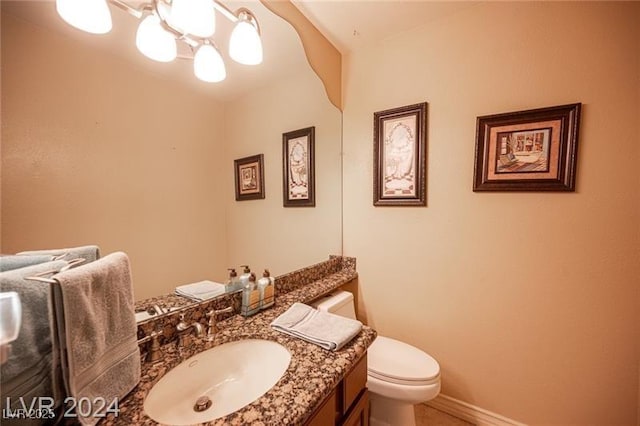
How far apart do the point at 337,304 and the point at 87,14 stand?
1.55 meters

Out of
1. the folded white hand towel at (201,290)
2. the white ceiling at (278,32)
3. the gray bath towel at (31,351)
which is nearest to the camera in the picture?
the gray bath towel at (31,351)

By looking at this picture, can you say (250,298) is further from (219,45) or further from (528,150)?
(528,150)

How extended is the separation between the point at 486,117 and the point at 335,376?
146 cm

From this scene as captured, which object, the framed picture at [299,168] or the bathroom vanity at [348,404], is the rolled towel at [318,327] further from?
the framed picture at [299,168]

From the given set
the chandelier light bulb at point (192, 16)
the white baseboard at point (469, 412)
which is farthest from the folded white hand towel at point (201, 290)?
the white baseboard at point (469, 412)

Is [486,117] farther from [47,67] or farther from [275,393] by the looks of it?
[47,67]

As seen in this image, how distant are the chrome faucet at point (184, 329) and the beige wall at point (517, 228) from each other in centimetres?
119

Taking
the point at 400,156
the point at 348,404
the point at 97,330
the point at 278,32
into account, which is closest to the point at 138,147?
the point at 97,330

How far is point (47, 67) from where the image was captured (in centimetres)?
65

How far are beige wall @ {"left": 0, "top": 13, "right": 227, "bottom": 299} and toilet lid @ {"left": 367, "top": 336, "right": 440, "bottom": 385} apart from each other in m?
0.97

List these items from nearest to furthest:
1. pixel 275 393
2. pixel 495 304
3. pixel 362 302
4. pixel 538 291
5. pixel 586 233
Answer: pixel 275 393, pixel 586 233, pixel 538 291, pixel 495 304, pixel 362 302

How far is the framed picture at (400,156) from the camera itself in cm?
151

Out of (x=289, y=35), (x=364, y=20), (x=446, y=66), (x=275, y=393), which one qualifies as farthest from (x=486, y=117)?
(x=275, y=393)

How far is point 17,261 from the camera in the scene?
0.56 meters
